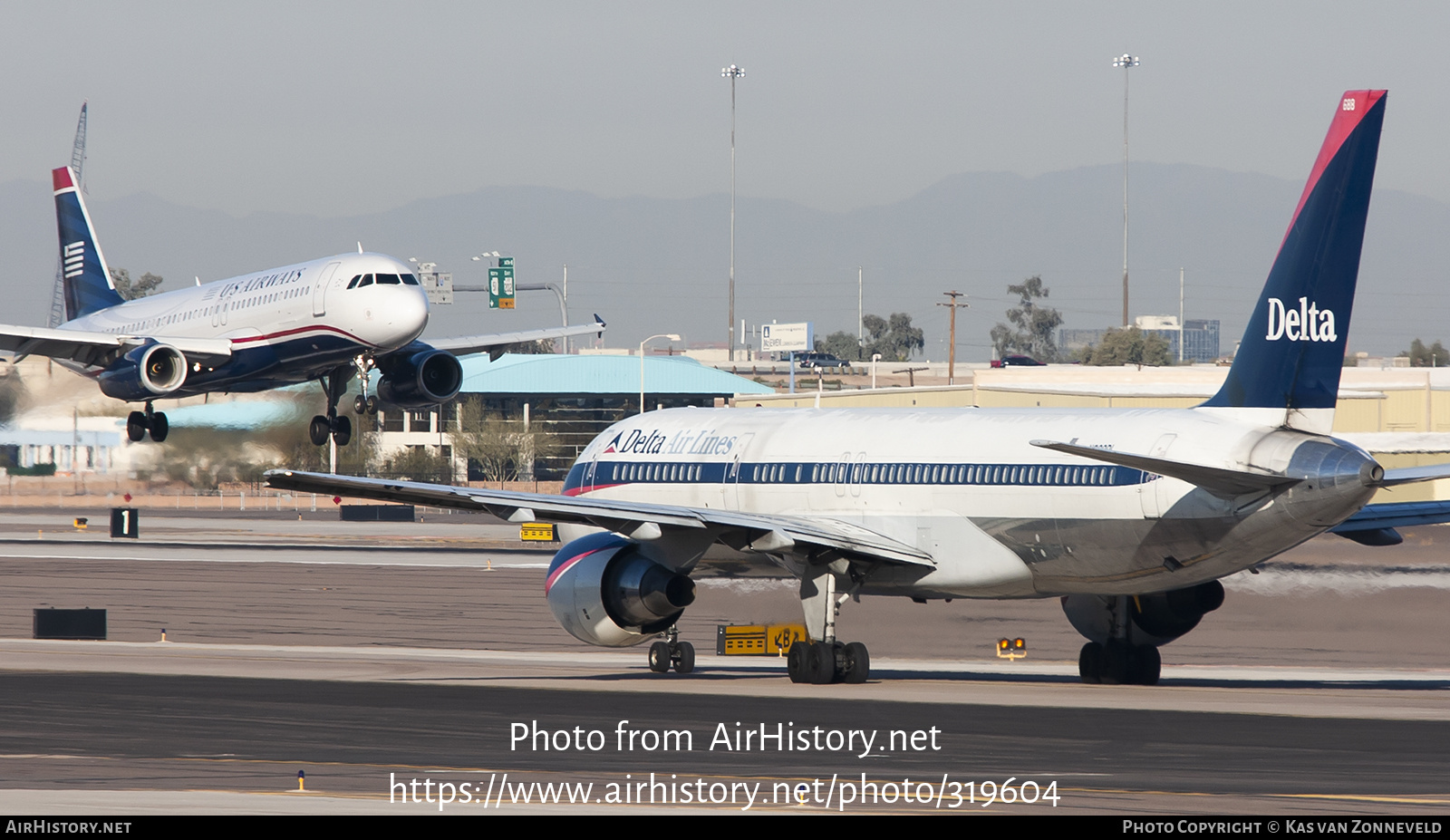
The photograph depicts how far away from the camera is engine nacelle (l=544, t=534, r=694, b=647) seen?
34.4 m

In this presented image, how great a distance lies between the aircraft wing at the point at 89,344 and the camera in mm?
56500

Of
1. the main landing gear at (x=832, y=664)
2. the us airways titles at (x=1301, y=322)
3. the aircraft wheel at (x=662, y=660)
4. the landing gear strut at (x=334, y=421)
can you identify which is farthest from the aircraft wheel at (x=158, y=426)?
the us airways titles at (x=1301, y=322)

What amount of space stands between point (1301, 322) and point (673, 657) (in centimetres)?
1454

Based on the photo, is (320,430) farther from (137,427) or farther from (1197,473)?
(1197,473)

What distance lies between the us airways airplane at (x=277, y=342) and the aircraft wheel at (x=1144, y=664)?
25.6 m

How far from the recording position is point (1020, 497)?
1276 inches

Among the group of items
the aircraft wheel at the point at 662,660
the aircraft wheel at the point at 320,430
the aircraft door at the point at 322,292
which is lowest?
the aircraft wheel at the point at 662,660

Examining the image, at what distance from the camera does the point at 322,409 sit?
8225 cm

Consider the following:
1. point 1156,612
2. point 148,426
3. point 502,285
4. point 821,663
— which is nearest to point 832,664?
point 821,663

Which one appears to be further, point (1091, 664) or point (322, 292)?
point (322, 292)

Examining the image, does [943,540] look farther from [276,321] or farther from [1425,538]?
[1425,538]

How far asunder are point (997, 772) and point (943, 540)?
13.1 m

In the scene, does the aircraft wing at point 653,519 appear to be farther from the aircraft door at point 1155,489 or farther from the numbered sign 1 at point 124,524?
the numbered sign 1 at point 124,524
